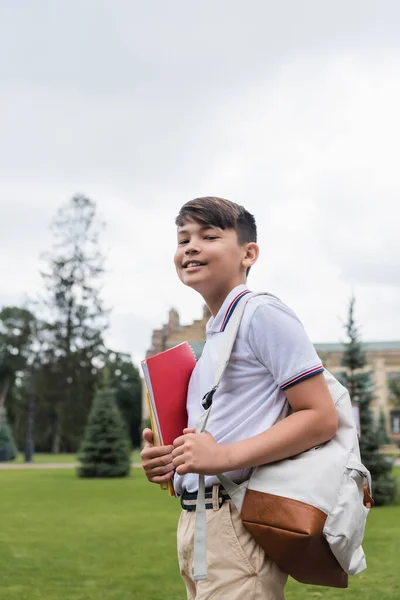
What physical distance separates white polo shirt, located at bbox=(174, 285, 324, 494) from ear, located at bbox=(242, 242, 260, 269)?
0.19 meters

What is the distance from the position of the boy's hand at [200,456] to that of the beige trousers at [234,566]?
0.58ft

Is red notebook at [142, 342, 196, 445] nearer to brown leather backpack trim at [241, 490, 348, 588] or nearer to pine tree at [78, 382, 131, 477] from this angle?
brown leather backpack trim at [241, 490, 348, 588]

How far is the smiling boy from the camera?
179 centimetres

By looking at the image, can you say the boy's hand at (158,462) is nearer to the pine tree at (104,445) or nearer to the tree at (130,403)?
the pine tree at (104,445)

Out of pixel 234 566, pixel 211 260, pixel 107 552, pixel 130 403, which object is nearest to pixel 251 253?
pixel 211 260

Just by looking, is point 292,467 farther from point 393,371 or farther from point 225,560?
point 393,371

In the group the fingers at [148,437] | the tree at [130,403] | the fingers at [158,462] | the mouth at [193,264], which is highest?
the tree at [130,403]

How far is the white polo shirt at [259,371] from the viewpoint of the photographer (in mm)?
1848

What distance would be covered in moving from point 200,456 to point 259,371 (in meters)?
0.28

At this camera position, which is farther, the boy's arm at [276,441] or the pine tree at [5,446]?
the pine tree at [5,446]

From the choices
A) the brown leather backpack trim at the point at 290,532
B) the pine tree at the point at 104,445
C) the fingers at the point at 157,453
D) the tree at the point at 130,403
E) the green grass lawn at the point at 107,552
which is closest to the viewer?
the brown leather backpack trim at the point at 290,532

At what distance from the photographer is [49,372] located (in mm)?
47438

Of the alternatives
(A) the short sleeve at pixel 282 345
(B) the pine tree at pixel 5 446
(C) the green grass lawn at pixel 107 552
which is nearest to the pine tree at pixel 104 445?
(C) the green grass lawn at pixel 107 552

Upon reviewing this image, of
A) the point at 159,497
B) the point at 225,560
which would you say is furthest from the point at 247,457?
the point at 159,497
